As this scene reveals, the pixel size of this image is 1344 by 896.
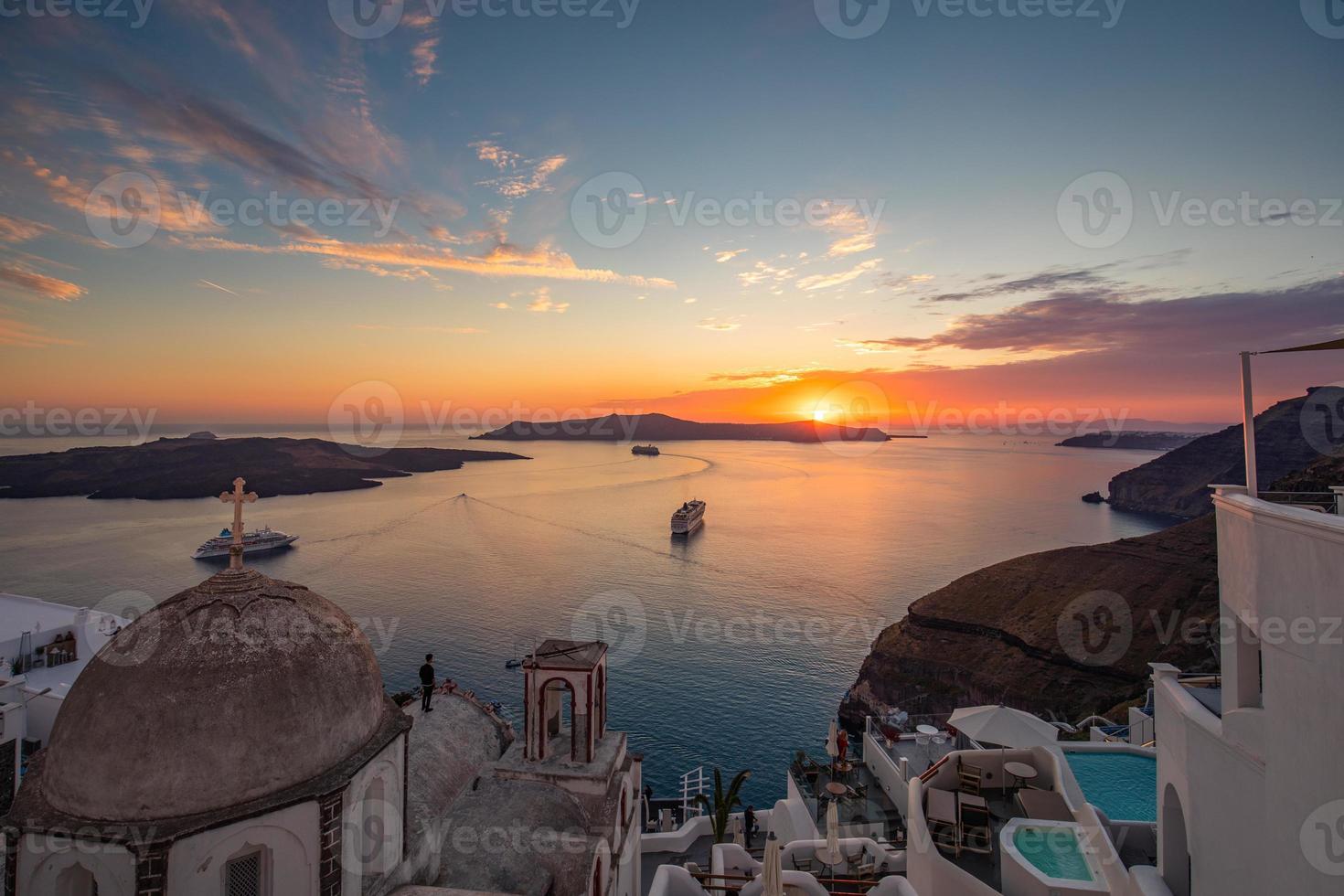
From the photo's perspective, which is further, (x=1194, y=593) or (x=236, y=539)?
(x=1194, y=593)

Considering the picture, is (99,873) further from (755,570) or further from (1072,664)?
(755,570)

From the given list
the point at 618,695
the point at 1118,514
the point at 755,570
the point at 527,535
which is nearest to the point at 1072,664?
the point at 618,695

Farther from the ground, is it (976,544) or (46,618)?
(46,618)

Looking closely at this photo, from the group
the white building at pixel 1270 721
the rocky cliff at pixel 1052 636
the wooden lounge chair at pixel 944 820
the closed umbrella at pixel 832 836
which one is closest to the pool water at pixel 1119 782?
the wooden lounge chair at pixel 944 820

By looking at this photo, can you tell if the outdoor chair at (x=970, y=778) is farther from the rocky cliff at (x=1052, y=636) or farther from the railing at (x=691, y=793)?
the rocky cliff at (x=1052, y=636)

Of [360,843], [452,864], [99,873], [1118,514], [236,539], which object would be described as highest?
[236,539]

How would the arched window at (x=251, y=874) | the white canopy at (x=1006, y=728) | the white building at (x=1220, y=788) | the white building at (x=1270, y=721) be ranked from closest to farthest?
the white building at (x=1270, y=721), the white building at (x=1220, y=788), the arched window at (x=251, y=874), the white canopy at (x=1006, y=728)

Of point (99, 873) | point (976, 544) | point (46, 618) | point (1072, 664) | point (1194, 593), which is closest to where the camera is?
point (99, 873)
